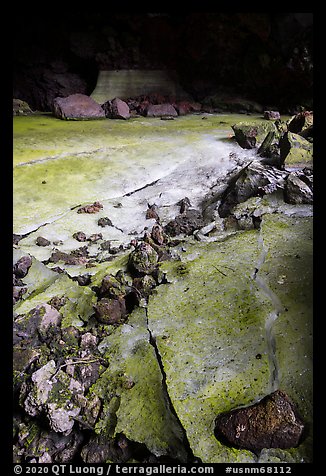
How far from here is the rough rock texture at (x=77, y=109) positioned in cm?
686

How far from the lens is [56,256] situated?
2846 mm

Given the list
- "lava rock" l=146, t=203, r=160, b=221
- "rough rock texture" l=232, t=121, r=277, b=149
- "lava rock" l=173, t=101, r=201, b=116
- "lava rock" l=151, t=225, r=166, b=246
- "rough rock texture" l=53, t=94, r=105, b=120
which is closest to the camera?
"lava rock" l=151, t=225, r=166, b=246

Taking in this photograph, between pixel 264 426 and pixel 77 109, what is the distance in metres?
6.53

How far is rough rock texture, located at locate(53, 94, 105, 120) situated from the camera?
6.86 m

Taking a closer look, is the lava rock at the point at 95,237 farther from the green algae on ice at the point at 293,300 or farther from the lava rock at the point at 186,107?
the lava rock at the point at 186,107

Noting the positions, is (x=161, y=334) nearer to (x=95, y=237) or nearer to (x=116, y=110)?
(x=95, y=237)

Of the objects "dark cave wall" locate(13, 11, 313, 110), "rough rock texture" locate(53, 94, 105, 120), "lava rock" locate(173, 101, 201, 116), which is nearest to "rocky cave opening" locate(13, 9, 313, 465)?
"rough rock texture" locate(53, 94, 105, 120)

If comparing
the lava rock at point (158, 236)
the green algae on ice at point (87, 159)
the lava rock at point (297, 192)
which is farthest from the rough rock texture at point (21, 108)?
the lava rock at point (297, 192)

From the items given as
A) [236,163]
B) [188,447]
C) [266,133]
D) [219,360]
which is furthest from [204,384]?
[266,133]

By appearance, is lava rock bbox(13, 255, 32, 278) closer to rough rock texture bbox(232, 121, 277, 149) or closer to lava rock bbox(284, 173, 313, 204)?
lava rock bbox(284, 173, 313, 204)

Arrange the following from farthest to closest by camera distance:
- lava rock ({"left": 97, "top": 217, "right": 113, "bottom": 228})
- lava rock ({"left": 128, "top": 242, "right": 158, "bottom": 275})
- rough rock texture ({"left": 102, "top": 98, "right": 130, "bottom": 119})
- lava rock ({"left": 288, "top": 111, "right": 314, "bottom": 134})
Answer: rough rock texture ({"left": 102, "top": 98, "right": 130, "bottom": 119}) → lava rock ({"left": 288, "top": 111, "right": 314, "bottom": 134}) → lava rock ({"left": 97, "top": 217, "right": 113, "bottom": 228}) → lava rock ({"left": 128, "top": 242, "right": 158, "bottom": 275})

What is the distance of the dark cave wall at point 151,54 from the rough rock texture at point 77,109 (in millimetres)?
1949

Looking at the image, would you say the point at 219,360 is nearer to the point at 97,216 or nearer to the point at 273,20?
the point at 97,216

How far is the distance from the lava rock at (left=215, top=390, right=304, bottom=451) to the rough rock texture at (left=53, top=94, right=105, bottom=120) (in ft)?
20.6
